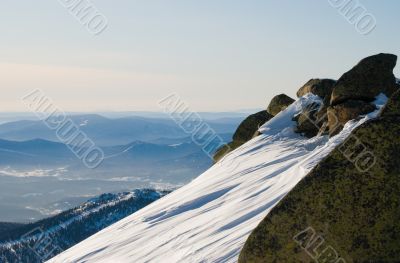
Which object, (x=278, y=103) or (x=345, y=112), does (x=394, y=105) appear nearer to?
(x=345, y=112)

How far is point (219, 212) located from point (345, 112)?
538 inches

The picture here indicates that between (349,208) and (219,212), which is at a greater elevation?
(219,212)

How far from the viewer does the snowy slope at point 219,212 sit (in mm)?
19875

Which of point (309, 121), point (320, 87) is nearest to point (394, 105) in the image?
point (309, 121)

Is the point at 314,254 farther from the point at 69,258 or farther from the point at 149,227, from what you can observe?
the point at 69,258

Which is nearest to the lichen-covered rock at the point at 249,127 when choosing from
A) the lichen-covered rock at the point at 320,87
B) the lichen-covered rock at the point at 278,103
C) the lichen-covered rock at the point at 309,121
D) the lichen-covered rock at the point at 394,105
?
the lichen-covered rock at the point at 278,103

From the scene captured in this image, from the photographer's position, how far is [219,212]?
2389 centimetres

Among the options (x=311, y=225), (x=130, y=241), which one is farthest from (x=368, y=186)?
(x=130, y=241)

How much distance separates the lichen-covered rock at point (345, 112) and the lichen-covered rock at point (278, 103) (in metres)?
13.8

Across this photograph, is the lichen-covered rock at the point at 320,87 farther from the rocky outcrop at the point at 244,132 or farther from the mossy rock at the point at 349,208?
the mossy rock at the point at 349,208

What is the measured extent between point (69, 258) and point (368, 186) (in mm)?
21371

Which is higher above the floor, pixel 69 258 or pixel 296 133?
pixel 69 258

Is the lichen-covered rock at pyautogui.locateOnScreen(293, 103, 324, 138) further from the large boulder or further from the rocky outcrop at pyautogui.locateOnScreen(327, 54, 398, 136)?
the large boulder

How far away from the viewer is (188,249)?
19859 mm
